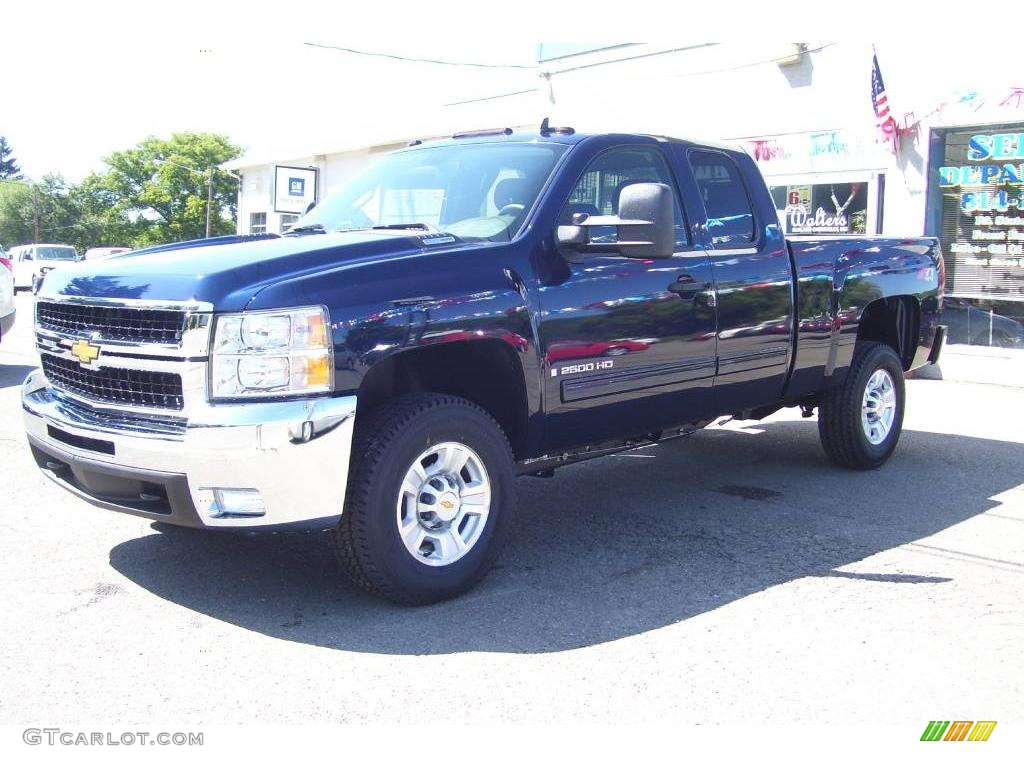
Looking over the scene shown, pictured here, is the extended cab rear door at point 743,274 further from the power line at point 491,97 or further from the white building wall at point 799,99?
the power line at point 491,97

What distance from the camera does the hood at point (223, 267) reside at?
4039mm

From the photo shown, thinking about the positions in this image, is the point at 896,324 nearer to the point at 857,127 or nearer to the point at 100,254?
the point at 100,254

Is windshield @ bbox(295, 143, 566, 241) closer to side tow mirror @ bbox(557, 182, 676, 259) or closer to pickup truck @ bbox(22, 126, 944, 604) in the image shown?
pickup truck @ bbox(22, 126, 944, 604)

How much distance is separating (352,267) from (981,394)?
355 inches

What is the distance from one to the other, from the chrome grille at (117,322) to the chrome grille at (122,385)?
130mm

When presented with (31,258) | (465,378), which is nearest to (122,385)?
(465,378)

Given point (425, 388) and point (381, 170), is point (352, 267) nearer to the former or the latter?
point (425, 388)

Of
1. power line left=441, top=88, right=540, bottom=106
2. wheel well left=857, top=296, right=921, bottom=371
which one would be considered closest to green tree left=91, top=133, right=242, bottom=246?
power line left=441, top=88, right=540, bottom=106

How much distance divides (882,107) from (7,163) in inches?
4867

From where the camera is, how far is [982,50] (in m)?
12.9

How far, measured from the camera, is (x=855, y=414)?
6891 millimetres

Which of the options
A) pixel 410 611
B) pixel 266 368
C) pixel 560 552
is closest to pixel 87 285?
pixel 266 368

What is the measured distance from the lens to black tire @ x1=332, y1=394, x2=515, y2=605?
13.7 ft

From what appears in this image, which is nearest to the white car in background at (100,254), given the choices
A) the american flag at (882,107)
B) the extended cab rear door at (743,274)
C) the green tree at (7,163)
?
the extended cab rear door at (743,274)
